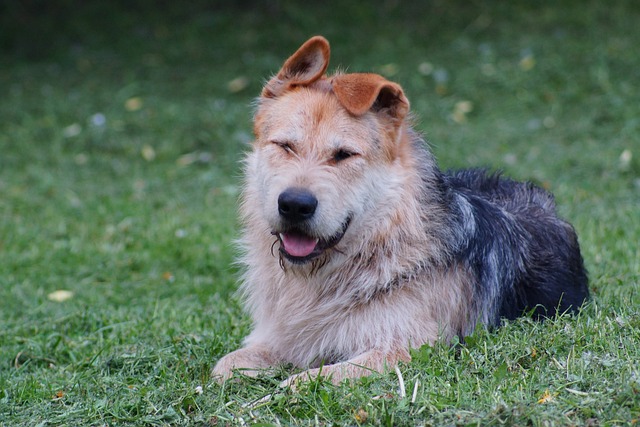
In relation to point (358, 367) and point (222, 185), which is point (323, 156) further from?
point (222, 185)

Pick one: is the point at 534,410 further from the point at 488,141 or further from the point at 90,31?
the point at 90,31

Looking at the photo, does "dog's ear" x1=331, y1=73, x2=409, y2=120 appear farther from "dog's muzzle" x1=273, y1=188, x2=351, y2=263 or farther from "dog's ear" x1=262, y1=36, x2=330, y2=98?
"dog's muzzle" x1=273, y1=188, x2=351, y2=263

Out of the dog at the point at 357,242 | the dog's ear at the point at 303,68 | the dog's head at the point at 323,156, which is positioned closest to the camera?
the dog's head at the point at 323,156

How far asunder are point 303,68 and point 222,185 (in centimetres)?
532

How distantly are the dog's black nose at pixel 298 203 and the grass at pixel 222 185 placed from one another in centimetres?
82

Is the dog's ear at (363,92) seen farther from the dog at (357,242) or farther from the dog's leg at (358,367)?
the dog's leg at (358,367)

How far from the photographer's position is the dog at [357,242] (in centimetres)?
434

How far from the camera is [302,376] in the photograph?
423cm

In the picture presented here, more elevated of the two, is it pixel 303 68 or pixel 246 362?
pixel 303 68

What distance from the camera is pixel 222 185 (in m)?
9.98

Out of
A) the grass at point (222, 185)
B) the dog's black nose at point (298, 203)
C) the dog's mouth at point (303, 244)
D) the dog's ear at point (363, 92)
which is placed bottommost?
the grass at point (222, 185)

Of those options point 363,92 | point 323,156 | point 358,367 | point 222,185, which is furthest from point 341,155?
point 222,185

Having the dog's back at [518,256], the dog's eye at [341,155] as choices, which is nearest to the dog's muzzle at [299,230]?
the dog's eye at [341,155]

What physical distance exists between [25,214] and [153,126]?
3017 millimetres
